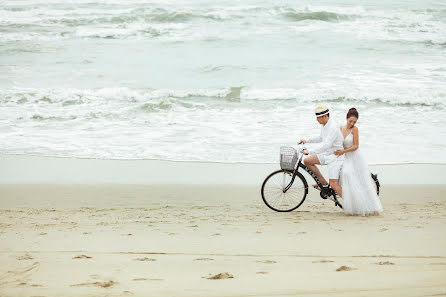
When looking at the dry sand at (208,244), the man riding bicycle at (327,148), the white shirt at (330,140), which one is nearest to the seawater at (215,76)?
the dry sand at (208,244)

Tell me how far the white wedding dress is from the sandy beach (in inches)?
7.2

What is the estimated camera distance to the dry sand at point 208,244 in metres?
4.79

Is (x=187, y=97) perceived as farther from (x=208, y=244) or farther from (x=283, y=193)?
(x=208, y=244)

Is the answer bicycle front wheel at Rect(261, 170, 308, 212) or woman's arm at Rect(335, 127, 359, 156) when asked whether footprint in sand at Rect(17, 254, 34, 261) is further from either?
woman's arm at Rect(335, 127, 359, 156)

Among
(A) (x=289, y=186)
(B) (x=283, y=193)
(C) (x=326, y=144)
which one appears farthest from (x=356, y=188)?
(B) (x=283, y=193)

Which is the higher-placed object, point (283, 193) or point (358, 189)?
point (358, 189)

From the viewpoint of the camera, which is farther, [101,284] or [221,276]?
[221,276]

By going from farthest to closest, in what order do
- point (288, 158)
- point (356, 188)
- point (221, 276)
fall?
point (288, 158) < point (356, 188) < point (221, 276)

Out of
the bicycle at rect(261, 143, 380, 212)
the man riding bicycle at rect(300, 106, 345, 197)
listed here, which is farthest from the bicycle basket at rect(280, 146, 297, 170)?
the man riding bicycle at rect(300, 106, 345, 197)

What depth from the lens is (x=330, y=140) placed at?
7574 mm

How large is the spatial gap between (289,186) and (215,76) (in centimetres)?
1149

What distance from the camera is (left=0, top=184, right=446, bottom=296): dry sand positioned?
4789 mm

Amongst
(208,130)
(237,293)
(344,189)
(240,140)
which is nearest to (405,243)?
(344,189)


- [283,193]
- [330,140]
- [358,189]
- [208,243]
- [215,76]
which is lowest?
[208,243]
